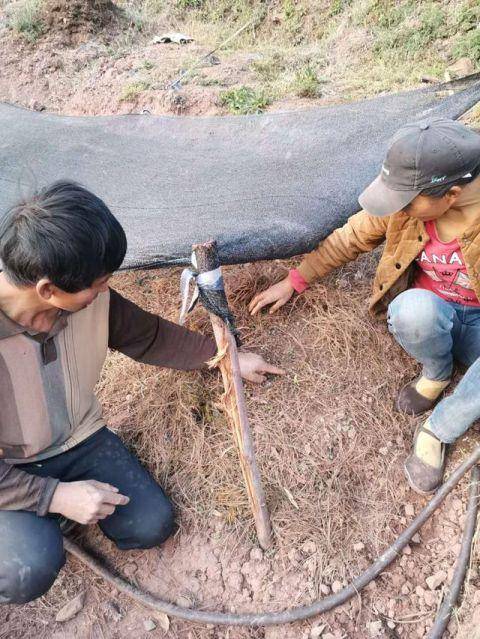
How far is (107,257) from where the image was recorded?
4.00ft

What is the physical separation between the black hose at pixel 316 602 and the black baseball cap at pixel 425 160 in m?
0.80

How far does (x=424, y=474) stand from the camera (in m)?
1.69

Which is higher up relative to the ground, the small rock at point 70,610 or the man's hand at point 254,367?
the man's hand at point 254,367

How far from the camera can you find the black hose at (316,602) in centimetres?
154

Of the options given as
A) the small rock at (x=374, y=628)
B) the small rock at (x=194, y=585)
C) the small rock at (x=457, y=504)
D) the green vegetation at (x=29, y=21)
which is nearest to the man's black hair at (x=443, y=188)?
the small rock at (x=457, y=504)

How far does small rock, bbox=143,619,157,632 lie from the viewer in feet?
5.39

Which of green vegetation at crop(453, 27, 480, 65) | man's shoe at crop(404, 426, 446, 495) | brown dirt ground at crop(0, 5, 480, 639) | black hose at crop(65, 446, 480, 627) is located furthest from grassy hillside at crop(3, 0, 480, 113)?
black hose at crop(65, 446, 480, 627)

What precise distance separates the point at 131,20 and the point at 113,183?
4983mm

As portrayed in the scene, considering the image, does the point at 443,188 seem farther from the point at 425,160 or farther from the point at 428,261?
the point at 428,261

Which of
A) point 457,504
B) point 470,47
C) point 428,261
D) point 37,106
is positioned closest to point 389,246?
point 428,261

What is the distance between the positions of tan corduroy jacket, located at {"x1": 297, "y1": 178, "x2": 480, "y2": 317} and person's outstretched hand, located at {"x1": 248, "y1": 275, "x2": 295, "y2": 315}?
120mm

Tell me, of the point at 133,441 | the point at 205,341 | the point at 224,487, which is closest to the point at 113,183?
the point at 205,341

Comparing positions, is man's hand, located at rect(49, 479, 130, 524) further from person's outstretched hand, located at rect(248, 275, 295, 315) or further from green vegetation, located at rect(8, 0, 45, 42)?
green vegetation, located at rect(8, 0, 45, 42)

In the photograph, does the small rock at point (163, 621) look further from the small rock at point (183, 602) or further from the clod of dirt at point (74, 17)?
the clod of dirt at point (74, 17)
